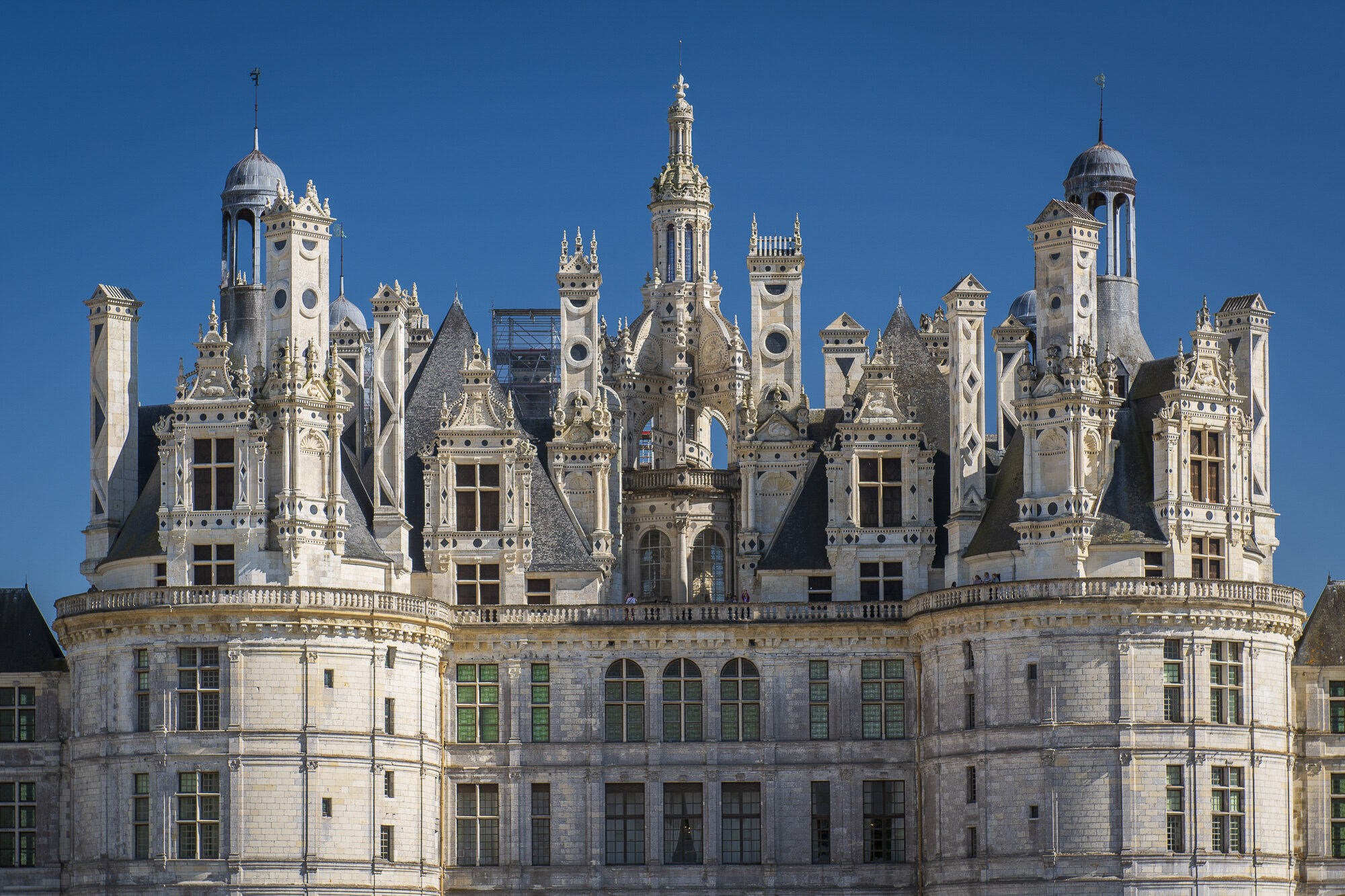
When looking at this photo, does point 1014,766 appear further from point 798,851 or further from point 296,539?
point 296,539

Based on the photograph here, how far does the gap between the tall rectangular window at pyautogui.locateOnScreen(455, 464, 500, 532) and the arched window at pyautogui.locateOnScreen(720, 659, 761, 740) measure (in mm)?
8607

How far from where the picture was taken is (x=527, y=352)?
95188 millimetres

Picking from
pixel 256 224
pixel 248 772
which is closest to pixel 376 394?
pixel 256 224

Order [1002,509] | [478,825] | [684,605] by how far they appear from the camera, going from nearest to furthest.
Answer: [1002,509] → [478,825] → [684,605]

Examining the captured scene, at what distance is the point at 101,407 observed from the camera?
8325cm

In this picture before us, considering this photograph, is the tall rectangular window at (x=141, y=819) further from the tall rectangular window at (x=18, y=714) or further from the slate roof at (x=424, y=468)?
the slate roof at (x=424, y=468)

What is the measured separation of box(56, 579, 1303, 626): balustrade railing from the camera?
77562 millimetres

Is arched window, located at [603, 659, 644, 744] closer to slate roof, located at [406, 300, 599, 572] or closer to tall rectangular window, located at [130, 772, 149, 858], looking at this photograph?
slate roof, located at [406, 300, 599, 572]

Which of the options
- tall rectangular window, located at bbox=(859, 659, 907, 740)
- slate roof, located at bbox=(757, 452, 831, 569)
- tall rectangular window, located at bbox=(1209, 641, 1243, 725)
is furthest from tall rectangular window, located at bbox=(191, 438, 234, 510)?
tall rectangular window, located at bbox=(1209, 641, 1243, 725)

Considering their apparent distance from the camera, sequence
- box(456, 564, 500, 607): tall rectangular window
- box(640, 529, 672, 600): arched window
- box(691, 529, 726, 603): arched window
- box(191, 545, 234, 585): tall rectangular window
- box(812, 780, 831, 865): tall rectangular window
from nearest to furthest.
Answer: box(191, 545, 234, 585): tall rectangular window, box(812, 780, 831, 865): tall rectangular window, box(456, 564, 500, 607): tall rectangular window, box(640, 529, 672, 600): arched window, box(691, 529, 726, 603): arched window

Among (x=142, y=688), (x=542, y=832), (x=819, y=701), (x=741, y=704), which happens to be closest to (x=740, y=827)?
(x=741, y=704)

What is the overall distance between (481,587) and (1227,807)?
23.2 m

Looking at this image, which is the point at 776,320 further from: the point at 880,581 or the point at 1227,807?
the point at 1227,807

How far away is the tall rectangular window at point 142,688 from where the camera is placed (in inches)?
3073
